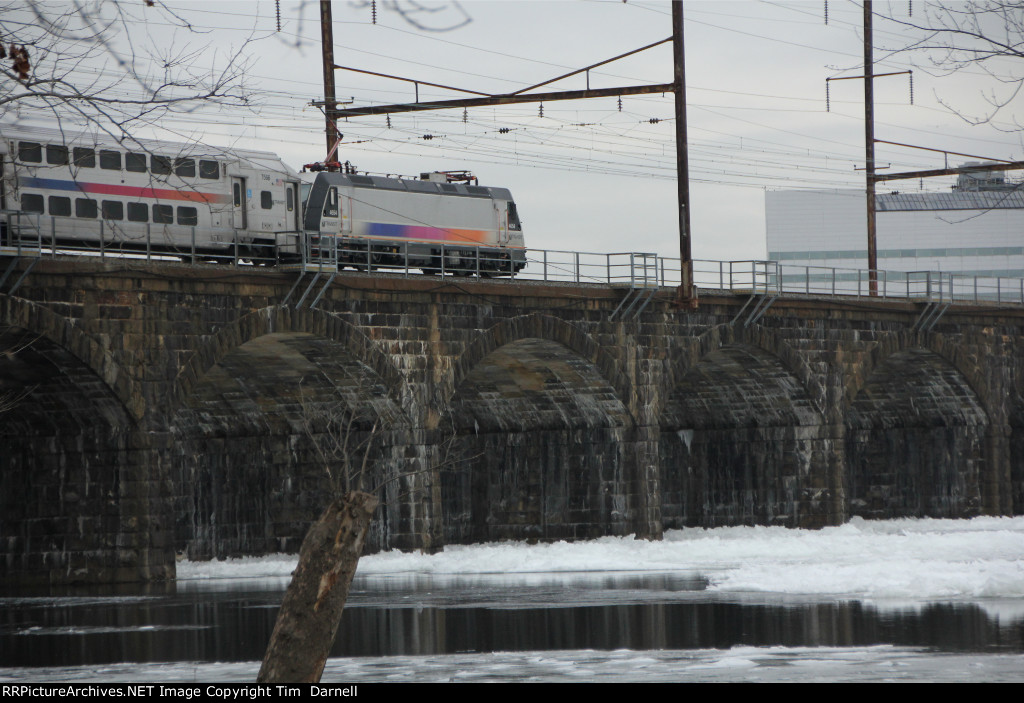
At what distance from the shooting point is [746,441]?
40719 millimetres

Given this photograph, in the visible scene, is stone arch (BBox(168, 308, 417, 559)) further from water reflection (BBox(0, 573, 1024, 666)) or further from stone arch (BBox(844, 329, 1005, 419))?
stone arch (BBox(844, 329, 1005, 419))

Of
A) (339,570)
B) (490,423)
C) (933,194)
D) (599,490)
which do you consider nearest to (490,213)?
(490,423)

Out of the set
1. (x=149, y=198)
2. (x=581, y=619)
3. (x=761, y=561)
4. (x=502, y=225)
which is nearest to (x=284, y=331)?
(x=149, y=198)

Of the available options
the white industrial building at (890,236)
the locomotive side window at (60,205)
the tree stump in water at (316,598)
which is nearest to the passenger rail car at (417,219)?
the locomotive side window at (60,205)

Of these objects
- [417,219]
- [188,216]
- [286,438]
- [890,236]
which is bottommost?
[286,438]

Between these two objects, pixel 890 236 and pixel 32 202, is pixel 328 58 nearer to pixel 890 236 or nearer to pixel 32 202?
pixel 32 202

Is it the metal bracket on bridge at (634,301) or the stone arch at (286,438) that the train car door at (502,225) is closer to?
the metal bracket on bridge at (634,301)

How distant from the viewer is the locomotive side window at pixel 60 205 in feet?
90.6

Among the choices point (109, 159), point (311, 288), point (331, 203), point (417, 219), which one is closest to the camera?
point (311, 288)

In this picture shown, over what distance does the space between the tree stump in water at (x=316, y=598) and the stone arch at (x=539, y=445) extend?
22893mm

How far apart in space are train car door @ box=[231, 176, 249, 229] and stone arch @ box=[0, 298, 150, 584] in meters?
6.57

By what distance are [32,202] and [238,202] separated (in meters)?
5.28

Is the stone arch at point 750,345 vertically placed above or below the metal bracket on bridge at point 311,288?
below

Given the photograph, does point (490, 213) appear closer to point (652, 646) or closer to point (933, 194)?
point (652, 646)
